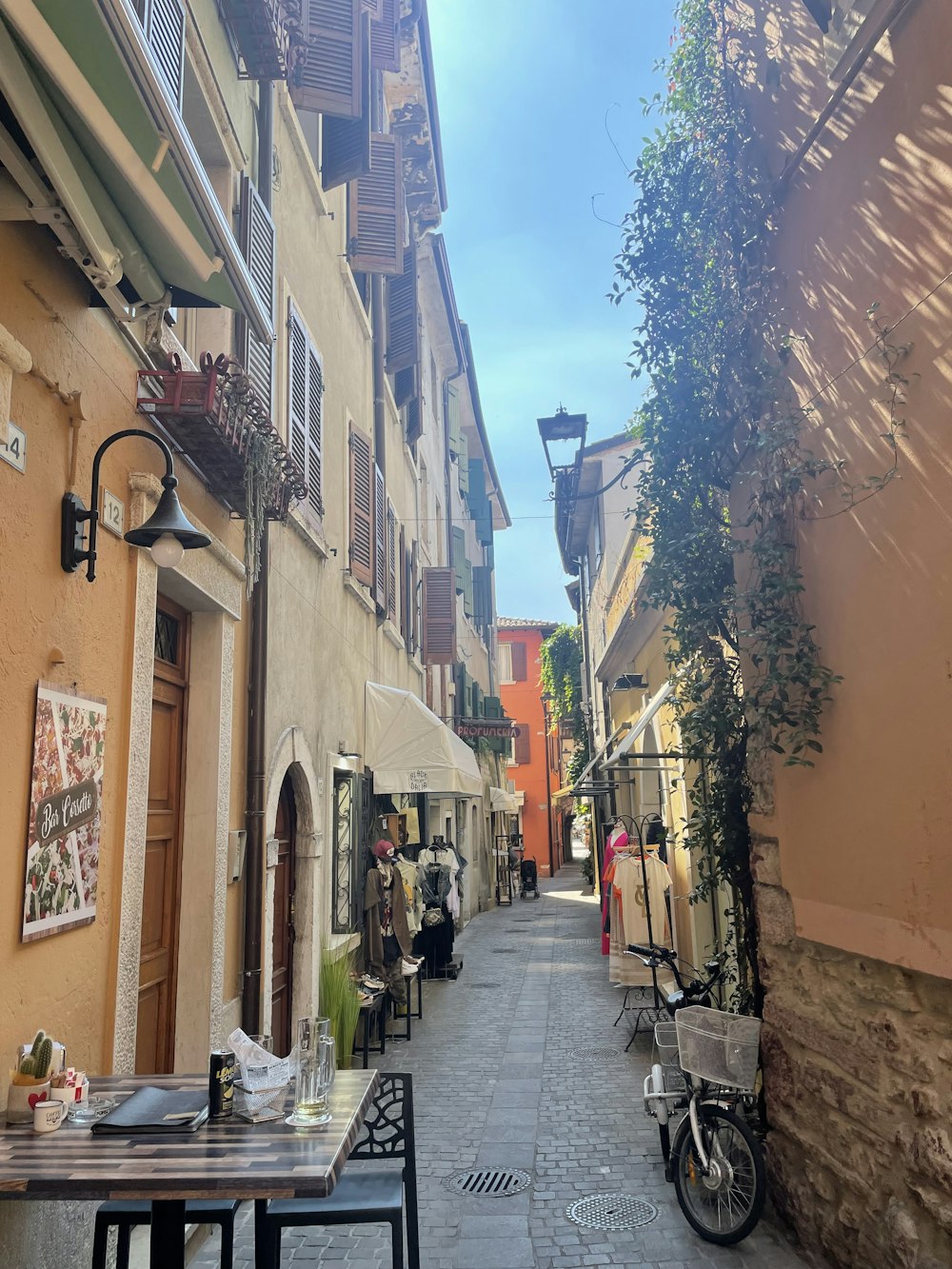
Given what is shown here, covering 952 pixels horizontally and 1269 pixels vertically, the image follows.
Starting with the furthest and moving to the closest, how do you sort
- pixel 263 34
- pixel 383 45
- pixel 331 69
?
pixel 383 45, pixel 331 69, pixel 263 34

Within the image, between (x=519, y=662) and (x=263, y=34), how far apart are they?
1588 inches

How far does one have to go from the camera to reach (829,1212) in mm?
3986

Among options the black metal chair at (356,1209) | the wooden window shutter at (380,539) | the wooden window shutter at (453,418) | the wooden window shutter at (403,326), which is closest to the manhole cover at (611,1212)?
the black metal chair at (356,1209)

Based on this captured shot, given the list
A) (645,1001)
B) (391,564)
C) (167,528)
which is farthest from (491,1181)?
(391,564)

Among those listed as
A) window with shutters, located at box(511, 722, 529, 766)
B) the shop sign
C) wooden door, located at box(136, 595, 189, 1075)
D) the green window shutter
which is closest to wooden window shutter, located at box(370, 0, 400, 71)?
wooden door, located at box(136, 595, 189, 1075)

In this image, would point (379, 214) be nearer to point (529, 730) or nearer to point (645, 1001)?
point (645, 1001)

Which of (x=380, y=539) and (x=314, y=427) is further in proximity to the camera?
(x=380, y=539)

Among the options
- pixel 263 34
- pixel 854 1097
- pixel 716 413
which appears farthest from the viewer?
pixel 263 34

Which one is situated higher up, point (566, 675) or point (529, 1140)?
point (566, 675)

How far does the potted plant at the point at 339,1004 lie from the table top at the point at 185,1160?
4.48 metres

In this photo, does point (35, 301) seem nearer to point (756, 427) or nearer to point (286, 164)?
point (756, 427)

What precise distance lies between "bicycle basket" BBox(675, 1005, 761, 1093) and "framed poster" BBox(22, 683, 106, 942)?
9.43 ft

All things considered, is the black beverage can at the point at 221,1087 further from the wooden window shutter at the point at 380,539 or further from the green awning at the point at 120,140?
the wooden window shutter at the point at 380,539

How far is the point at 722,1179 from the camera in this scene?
437 cm
